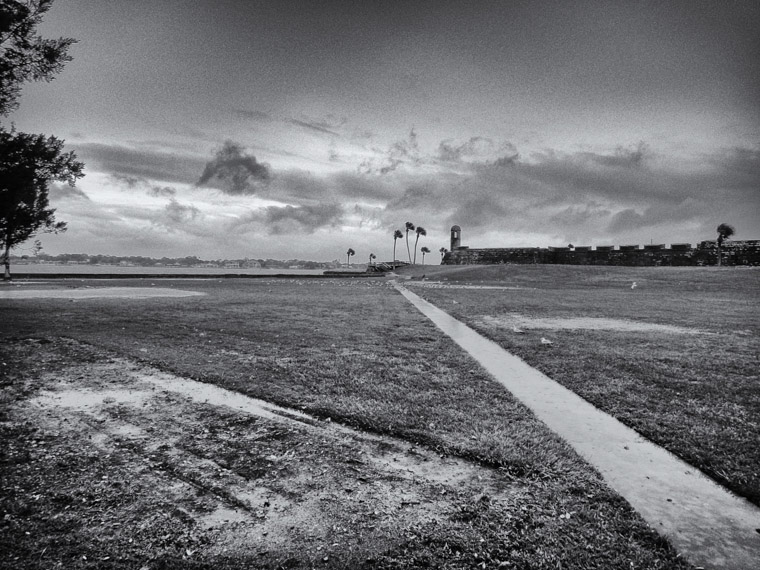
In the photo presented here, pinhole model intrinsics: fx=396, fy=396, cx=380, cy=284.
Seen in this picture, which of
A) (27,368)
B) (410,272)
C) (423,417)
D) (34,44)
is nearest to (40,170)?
(34,44)

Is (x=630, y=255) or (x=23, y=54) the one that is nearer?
(x=23, y=54)

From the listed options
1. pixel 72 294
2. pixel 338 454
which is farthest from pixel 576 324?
pixel 72 294

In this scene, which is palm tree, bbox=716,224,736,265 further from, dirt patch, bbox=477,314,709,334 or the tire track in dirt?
the tire track in dirt

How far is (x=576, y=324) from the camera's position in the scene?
13.7 meters

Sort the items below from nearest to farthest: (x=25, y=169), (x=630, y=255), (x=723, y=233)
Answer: (x=25, y=169), (x=723, y=233), (x=630, y=255)

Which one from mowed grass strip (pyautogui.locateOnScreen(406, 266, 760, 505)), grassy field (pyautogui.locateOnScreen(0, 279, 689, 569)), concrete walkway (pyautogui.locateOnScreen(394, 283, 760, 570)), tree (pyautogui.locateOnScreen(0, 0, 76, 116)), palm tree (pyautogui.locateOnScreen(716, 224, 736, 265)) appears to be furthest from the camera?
palm tree (pyautogui.locateOnScreen(716, 224, 736, 265))

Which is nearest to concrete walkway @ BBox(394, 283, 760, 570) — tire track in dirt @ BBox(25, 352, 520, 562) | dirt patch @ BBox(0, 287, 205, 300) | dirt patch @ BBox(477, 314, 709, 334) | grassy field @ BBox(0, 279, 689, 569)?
grassy field @ BBox(0, 279, 689, 569)

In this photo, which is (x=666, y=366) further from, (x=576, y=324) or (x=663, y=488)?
(x=576, y=324)

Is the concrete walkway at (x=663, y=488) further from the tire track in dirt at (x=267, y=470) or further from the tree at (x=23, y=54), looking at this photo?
the tree at (x=23, y=54)

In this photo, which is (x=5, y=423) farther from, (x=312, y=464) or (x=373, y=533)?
(x=373, y=533)

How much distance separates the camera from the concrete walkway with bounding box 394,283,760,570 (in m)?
2.73

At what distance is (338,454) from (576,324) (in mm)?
12071

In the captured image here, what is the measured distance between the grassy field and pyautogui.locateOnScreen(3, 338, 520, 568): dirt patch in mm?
23

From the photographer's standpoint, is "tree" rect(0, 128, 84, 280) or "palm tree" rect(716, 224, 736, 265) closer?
"tree" rect(0, 128, 84, 280)
